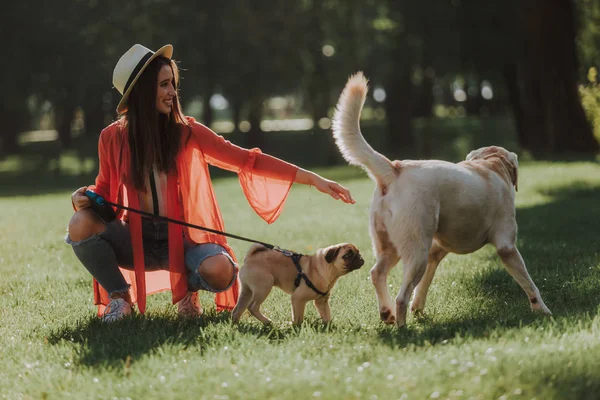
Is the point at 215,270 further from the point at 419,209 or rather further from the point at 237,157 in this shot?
the point at 419,209

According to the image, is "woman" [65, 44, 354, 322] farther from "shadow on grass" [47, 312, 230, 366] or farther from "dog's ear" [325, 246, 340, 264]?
"dog's ear" [325, 246, 340, 264]

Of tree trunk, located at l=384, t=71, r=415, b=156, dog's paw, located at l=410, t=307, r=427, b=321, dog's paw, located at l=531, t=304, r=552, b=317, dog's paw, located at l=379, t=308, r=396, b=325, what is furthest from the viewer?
tree trunk, located at l=384, t=71, r=415, b=156

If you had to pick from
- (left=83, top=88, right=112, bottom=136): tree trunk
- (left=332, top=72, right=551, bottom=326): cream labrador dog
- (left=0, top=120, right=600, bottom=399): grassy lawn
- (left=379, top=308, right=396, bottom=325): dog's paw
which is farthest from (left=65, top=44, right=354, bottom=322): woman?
(left=83, top=88, right=112, bottom=136): tree trunk

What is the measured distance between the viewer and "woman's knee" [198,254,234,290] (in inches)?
206

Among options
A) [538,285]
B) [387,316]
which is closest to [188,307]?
[387,316]

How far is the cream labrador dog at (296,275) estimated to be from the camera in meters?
5.10

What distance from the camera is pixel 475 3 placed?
27609 mm

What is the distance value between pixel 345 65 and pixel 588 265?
94.4 feet

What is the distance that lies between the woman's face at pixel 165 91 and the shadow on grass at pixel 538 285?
2041 millimetres

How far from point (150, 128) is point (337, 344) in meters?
1.98

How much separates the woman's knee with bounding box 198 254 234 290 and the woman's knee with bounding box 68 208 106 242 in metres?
0.76

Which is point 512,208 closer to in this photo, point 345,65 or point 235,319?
point 235,319

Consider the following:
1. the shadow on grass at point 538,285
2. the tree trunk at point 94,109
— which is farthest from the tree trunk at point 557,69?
the tree trunk at point 94,109

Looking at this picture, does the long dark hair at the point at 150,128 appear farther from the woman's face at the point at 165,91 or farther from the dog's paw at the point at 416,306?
the dog's paw at the point at 416,306
